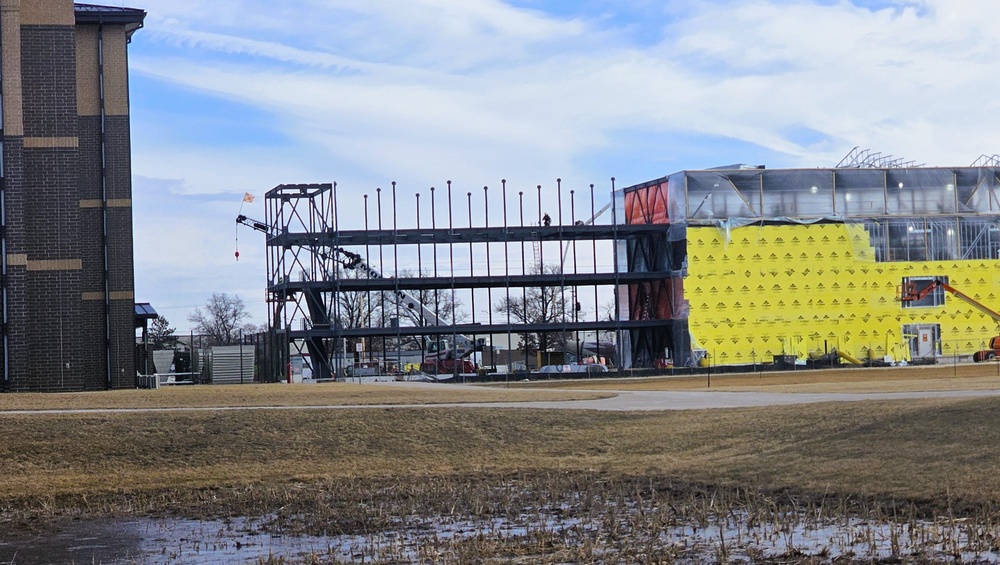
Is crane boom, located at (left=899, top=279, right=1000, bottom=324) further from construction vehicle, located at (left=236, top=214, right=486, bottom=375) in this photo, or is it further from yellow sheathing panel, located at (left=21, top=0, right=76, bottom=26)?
yellow sheathing panel, located at (left=21, top=0, right=76, bottom=26)

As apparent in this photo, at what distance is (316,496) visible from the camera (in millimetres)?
19438

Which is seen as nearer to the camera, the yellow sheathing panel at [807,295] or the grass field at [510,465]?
the grass field at [510,465]

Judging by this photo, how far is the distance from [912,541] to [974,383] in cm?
2745

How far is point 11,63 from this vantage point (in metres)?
51.1

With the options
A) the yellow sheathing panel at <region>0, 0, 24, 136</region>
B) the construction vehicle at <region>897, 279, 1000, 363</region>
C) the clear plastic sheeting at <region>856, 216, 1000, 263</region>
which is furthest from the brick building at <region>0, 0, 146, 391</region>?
the construction vehicle at <region>897, 279, 1000, 363</region>

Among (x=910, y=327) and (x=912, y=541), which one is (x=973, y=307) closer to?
(x=910, y=327)

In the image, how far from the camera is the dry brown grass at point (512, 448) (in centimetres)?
1934

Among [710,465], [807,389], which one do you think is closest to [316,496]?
[710,465]

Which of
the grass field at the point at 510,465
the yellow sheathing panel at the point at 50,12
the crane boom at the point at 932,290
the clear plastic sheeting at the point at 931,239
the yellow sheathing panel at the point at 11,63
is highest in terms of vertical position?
the yellow sheathing panel at the point at 50,12

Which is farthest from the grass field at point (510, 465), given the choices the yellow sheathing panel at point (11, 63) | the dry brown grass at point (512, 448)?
the yellow sheathing panel at point (11, 63)

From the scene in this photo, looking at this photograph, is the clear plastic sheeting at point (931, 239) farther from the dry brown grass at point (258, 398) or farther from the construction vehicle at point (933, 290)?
the dry brown grass at point (258, 398)

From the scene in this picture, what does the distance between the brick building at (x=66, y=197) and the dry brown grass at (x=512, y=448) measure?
25.3 m

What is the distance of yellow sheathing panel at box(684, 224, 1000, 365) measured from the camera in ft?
270

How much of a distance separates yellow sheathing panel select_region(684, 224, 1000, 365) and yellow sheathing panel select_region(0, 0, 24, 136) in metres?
43.9
